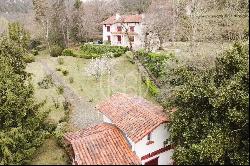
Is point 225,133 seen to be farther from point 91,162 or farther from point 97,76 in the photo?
point 97,76

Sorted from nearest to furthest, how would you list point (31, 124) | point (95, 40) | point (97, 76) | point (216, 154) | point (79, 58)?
1. point (216, 154)
2. point (31, 124)
3. point (97, 76)
4. point (79, 58)
5. point (95, 40)

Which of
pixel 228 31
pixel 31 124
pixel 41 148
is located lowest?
pixel 41 148

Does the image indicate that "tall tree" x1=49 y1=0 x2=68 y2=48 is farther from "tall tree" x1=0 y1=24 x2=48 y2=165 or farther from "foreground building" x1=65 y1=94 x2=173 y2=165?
"foreground building" x1=65 y1=94 x2=173 y2=165

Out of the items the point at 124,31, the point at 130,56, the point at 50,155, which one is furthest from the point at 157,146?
the point at 124,31

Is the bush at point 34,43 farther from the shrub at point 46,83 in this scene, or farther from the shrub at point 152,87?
the shrub at point 152,87

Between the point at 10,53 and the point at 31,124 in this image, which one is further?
the point at 10,53

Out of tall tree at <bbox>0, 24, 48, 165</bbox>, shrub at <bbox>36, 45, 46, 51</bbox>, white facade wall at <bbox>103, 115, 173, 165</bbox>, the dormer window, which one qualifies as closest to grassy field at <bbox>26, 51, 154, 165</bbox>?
tall tree at <bbox>0, 24, 48, 165</bbox>

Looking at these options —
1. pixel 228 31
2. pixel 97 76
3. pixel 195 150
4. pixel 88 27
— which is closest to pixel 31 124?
pixel 195 150
